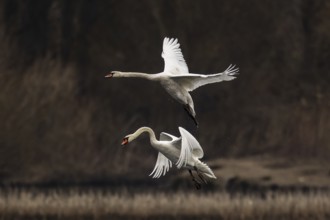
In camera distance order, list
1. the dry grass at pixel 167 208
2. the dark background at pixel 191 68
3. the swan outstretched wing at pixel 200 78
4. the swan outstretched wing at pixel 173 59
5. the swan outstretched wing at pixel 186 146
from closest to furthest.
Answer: the swan outstretched wing at pixel 186 146
the swan outstretched wing at pixel 200 78
the swan outstretched wing at pixel 173 59
the dry grass at pixel 167 208
the dark background at pixel 191 68

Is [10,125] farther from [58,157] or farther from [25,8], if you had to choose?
[25,8]

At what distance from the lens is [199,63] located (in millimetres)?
41250

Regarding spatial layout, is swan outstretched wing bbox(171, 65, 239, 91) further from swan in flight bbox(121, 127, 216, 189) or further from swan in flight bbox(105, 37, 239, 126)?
swan in flight bbox(121, 127, 216, 189)

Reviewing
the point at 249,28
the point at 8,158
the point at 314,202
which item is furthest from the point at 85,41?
the point at 314,202

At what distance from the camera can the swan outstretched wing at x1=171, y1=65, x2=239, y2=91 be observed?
1822 cm

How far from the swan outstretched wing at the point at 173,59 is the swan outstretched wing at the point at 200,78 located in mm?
435

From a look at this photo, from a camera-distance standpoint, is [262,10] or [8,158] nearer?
[8,158]

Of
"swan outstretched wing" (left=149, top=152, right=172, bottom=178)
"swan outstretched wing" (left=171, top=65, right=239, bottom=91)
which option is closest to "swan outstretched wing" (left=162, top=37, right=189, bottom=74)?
"swan outstretched wing" (left=171, top=65, right=239, bottom=91)

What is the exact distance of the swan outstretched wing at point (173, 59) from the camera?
1941 cm

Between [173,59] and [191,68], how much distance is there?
2109 cm

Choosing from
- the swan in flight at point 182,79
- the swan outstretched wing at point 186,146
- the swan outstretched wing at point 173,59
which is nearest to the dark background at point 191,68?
the swan outstretched wing at point 173,59

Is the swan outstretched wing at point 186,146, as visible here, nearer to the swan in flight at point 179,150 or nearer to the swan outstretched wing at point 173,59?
Result: the swan in flight at point 179,150

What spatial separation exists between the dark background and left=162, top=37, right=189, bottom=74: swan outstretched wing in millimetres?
18447

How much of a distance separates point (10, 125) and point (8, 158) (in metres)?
0.95
